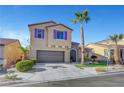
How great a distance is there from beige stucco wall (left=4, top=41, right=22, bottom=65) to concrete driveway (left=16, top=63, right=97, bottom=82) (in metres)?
1.06

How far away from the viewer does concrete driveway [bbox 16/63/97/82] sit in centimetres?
1180

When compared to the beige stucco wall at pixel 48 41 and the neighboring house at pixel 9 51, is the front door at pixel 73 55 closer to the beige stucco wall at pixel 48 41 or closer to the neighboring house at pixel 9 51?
the beige stucco wall at pixel 48 41

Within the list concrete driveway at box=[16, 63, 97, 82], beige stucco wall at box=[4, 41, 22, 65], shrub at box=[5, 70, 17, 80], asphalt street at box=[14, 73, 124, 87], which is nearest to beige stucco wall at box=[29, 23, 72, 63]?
beige stucco wall at box=[4, 41, 22, 65]

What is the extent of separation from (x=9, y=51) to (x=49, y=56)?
307 cm

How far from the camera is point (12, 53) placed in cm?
1276

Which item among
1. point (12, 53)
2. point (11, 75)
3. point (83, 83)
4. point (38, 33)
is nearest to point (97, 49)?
point (38, 33)

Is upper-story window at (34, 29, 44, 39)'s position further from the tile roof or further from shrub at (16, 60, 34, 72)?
shrub at (16, 60, 34, 72)

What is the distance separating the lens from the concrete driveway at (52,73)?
11797 mm

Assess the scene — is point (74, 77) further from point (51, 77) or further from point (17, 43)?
point (17, 43)
